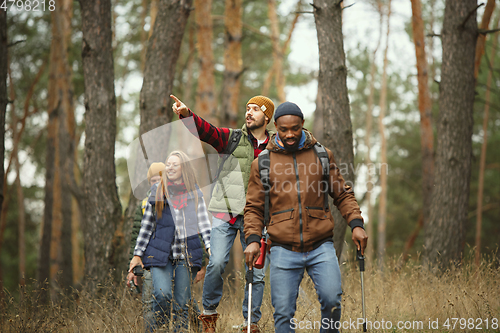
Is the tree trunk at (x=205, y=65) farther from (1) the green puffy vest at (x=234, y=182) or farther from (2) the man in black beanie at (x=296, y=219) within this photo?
(2) the man in black beanie at (x=296, y=219)

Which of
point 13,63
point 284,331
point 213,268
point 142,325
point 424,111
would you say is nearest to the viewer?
point 284,331

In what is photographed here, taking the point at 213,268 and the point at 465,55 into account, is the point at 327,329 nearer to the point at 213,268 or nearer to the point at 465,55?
the point at 213,268

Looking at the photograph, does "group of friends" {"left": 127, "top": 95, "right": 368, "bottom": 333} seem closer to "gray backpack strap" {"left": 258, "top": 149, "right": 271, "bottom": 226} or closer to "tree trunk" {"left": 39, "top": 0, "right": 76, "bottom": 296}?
"gray backpack strap" {"left": 258, "top": 149, "right": 271, "bottom": 226}

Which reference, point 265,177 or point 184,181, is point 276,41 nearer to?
point 184,181

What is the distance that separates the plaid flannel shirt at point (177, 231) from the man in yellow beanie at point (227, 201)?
1.21 ft

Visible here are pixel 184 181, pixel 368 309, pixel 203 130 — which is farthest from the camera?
pixel 368 309

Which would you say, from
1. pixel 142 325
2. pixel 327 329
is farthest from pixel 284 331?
pixel 142 325

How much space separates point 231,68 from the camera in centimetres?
1070

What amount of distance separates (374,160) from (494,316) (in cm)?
1826

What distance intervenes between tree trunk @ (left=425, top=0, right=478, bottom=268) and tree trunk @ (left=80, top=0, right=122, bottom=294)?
17.2 feet

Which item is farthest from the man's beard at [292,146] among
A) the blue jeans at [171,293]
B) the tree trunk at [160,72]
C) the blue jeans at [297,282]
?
Result: the tree trunk at [160,72]

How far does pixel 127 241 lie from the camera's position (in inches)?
262

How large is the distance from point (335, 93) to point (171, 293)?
3418 millimetres

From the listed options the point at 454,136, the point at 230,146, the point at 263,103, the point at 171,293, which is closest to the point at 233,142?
the point at 230,146
